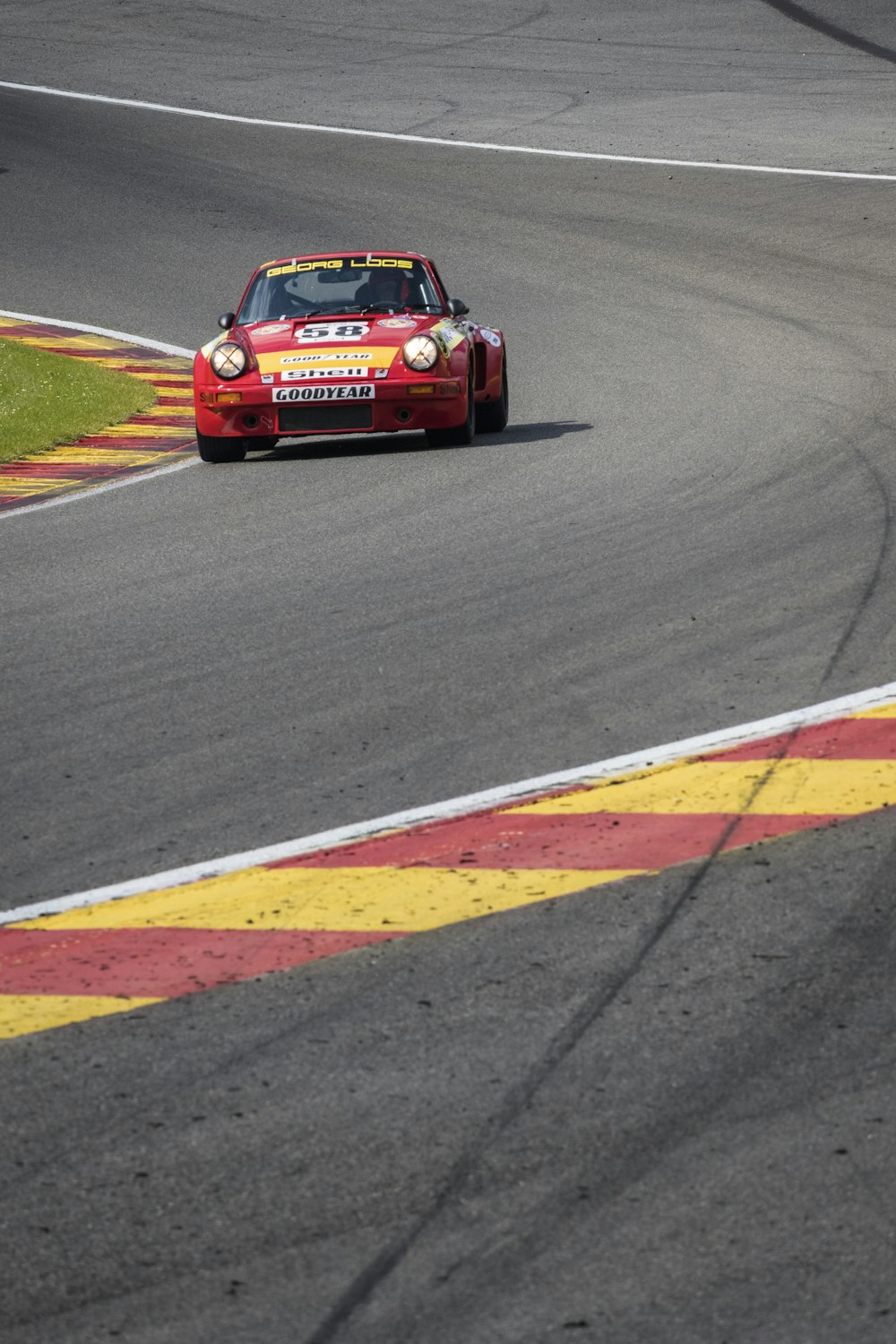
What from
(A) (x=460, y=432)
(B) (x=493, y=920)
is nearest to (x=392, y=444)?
(A) (x=460, y=432)

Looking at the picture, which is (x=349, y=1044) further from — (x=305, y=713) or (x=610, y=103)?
(x=610, y=103)

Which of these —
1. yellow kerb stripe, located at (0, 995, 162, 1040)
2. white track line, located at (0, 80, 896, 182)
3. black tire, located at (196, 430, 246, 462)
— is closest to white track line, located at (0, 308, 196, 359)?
black tire, located at (196, 430, 246, 462)

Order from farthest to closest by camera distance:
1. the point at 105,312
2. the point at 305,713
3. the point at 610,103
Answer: the point at 610,103 → the point at 105,312 → the point at 305,713

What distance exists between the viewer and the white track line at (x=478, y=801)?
16.3 ft

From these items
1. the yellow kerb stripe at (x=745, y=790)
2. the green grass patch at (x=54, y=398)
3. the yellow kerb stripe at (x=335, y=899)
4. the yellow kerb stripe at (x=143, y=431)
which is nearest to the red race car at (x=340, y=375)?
the yellow kerb stripe at (x=143, y=431)

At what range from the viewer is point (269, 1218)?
3.39 metres

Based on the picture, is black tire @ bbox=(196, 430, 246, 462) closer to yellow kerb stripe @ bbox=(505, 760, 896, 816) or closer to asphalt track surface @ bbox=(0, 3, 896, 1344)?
asphalt track surface @ bbox=(0, 3, 896, 1344)

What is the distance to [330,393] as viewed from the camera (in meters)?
12.0

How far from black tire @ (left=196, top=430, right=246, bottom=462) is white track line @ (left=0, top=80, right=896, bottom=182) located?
1490 cm

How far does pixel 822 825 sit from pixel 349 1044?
1749 millimetres

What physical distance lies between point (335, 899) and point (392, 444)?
27.6 feet

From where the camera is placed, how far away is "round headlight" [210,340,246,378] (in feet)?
39.9

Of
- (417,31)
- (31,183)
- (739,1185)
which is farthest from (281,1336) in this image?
(417,31)

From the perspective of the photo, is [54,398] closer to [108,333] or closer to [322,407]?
[108,333]
